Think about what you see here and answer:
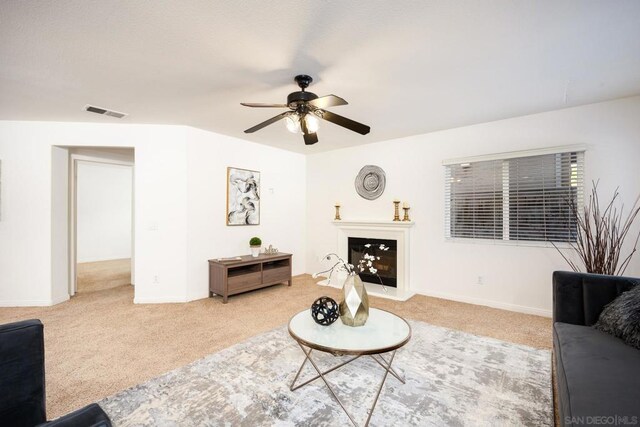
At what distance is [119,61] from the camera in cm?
233

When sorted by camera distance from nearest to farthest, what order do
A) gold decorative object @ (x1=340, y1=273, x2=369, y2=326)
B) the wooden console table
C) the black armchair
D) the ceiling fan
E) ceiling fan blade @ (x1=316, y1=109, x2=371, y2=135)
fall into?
1. the black armchair
2. gold decorative object @ (x1=340, y1=273, x2=369, y2=326)
3. the ceiling fan
4. ceiling fan blade @ (x1=316, y1=109, x2=371, y2=135)
5. the wooden console table

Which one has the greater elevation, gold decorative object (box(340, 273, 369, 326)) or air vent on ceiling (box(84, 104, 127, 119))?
air vent on ceiling (box(84, 104, 127, 119))

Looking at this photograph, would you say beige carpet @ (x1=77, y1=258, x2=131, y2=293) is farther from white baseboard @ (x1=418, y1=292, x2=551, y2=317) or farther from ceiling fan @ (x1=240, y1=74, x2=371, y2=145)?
white baseboard @ (x1=418, y1=292, x2=551, y2=317)

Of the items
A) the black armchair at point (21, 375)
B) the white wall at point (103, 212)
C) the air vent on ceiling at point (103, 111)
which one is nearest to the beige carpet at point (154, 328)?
the black armchair at point (21, 375)

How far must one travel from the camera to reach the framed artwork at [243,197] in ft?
15.2

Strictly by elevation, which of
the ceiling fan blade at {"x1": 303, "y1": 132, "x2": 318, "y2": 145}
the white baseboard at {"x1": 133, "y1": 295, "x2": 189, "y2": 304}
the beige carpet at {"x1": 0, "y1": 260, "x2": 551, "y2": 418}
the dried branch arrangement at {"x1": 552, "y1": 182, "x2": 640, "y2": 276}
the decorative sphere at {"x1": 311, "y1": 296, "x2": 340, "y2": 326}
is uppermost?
the ceiling fan blade at {"x1": 303, "y1": 132, "x2": 318, "y2": 145}

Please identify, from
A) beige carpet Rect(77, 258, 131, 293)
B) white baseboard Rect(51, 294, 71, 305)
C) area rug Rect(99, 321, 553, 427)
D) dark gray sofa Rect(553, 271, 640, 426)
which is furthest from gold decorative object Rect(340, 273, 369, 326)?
beige carpet Rect(77, 258, 131, 293)

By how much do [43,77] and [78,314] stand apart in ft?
8.65

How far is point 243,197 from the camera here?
480 centimetres

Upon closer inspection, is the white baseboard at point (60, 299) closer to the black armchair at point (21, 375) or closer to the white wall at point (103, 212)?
the black armchair at point (21, 375)

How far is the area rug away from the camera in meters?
1.72

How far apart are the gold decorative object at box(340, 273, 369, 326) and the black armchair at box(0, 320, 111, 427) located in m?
1.45

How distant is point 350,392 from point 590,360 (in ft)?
4.43

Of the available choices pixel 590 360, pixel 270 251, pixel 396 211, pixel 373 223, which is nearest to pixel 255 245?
pixel 270 251
